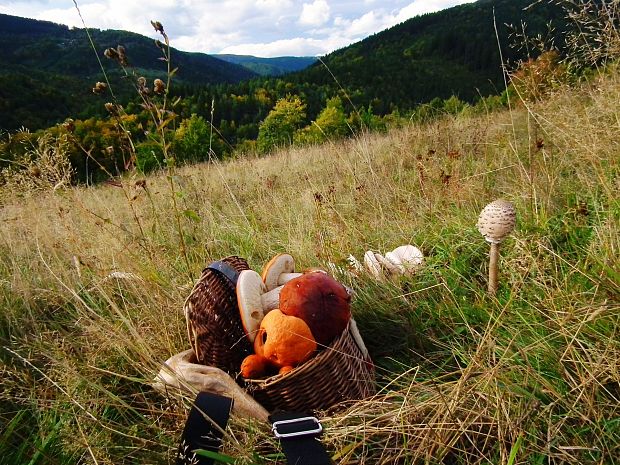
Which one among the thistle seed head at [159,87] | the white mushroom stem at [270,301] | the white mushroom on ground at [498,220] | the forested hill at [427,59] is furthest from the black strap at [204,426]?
the forested hill at [427,59]

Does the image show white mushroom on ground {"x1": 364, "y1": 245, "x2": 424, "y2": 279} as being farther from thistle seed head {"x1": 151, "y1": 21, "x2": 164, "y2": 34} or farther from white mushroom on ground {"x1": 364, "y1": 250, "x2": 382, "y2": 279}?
thistle seed head {"x1": 151, "y1": 21, "x2": 164, "y2": 34}

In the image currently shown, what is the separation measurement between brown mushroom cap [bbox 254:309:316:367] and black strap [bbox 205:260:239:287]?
0.32 metres

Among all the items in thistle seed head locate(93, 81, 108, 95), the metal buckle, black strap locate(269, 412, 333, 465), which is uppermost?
thistle seed head locate(93, 81, 108, 95)

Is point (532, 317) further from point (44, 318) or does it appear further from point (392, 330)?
point (44, 318)

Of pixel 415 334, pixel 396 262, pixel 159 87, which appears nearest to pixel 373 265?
pixel 396 262

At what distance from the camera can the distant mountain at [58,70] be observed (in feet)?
103

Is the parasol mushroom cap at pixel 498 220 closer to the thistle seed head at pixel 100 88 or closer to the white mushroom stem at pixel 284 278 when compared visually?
the white mushroom stem at pixel 284 278

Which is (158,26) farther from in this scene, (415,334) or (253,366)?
(415,334)

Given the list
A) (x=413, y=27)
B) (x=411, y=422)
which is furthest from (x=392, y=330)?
(x=413, y=27)

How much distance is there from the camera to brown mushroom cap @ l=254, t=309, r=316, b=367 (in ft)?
4.85

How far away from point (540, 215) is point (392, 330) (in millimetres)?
1021

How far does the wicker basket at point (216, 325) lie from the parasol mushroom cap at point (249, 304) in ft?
0.14

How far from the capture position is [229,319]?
1.65 m

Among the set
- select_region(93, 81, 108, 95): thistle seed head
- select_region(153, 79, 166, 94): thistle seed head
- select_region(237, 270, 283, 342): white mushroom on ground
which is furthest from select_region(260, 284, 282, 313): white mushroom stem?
select_region(93, 81, 108, 95): thistle seed head
